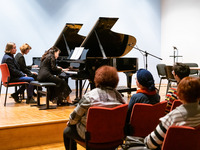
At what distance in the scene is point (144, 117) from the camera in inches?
96.5

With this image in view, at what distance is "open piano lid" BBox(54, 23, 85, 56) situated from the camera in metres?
6.07

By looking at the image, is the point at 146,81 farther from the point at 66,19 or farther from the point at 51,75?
the point at 66,19

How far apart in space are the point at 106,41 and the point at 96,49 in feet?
0.96

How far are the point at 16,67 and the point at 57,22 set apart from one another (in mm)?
2721

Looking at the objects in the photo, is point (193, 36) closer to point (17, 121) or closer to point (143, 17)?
point (143, 17)

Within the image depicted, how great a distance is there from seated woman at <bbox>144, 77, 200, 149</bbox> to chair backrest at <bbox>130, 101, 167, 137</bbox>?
0.60m

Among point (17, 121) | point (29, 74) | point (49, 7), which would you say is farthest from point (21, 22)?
point (17, 121)

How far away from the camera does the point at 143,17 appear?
369 inches

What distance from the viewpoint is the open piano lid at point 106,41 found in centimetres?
532

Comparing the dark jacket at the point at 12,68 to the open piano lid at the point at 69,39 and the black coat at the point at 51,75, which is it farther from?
the open piano lid at the point at 69,39

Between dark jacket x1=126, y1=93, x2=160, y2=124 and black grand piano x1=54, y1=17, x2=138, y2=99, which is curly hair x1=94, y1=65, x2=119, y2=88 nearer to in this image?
dark jacket x1=126, y1=93, x2=160, y2=124

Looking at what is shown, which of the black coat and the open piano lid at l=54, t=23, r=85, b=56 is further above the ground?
the open piano lid at l=54, t=23, r=85, b=56

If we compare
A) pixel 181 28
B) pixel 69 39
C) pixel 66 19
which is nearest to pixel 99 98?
pixel 69 39

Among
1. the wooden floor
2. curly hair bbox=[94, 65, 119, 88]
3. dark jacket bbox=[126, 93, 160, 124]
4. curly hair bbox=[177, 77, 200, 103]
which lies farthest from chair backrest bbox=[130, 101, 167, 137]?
the wooden floor
